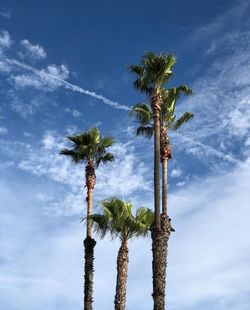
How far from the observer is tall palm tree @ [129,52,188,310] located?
975 inches

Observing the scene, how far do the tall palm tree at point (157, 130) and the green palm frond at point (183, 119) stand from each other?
1.92 m

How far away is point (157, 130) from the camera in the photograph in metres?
28.3

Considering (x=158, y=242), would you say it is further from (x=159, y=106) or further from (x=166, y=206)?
(x=159, y=106)

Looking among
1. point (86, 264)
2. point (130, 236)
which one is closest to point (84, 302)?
point (86, 264)

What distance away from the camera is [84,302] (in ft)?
108

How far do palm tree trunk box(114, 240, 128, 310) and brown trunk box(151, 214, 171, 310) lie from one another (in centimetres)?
541

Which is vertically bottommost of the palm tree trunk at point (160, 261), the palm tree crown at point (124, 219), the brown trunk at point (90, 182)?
the palm tree trunk at point (160, 261)

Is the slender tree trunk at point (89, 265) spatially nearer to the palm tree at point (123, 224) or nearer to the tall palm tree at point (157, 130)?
the palm tree at point (123, 224)

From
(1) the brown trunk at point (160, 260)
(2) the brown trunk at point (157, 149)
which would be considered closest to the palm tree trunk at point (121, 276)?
(1) the brown trunk at point (160, 260)

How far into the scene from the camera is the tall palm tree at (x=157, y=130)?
24.8m

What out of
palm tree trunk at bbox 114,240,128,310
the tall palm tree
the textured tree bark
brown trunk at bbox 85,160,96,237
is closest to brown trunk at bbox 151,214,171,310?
the tall palm tree

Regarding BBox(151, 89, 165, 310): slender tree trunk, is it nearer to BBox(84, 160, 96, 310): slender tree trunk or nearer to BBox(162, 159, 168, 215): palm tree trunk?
BBox(162, 159, 168, 215): palm tree trunk

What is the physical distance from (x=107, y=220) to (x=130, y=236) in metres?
1.56

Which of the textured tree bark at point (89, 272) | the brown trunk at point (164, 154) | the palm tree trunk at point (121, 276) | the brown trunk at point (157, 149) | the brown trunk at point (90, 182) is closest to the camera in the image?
the brown trunk at point (157, 149)
